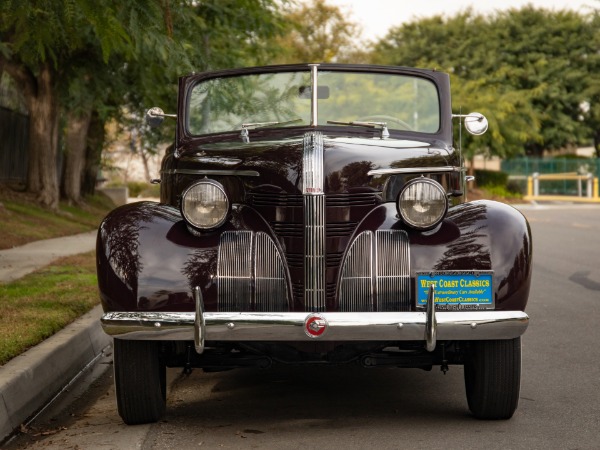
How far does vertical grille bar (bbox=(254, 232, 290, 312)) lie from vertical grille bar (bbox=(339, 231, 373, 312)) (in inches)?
11.0

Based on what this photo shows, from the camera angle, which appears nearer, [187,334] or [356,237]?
[187,334]

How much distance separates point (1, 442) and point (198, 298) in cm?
123

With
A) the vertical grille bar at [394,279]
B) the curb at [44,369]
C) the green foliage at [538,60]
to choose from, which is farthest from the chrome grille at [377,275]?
the green foliage at [538,60]

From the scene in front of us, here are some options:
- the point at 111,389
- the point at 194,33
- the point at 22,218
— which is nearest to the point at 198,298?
the point at 111,389

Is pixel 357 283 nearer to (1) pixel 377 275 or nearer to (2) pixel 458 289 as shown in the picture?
(1) pixel 377 275

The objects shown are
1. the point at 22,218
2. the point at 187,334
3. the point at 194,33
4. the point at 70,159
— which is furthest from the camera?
the point at 70,159

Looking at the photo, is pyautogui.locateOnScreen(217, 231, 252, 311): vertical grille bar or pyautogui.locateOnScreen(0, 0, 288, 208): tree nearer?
pyautogui.locateOnScreen(217, 231, 252, 311): vertical grille bar

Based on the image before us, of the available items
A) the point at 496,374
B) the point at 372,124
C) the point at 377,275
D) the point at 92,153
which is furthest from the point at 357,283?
the point at 92,153

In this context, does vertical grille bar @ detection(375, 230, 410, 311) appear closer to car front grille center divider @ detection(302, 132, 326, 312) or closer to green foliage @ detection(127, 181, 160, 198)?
car front grille center divider @ detection(302, 132, 326, 312)

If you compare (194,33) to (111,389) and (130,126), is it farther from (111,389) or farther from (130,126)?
(130,126)

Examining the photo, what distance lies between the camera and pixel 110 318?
4992 mm

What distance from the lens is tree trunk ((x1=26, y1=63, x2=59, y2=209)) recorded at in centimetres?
2245

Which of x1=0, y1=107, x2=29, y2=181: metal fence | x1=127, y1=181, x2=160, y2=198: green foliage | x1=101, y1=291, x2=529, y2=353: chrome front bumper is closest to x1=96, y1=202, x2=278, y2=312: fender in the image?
x1=101, y1=291, x2=529, y2=353: chrome front bumper

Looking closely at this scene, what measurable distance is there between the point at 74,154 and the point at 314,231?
872 inches
